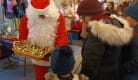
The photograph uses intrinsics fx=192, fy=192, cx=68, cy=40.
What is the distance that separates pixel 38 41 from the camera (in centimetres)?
202

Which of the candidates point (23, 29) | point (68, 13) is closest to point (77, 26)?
point (68, 13)

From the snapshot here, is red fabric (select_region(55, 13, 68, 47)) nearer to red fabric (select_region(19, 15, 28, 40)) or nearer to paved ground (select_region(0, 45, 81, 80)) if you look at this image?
red fabric (select_region(19, 15, 28, 40))

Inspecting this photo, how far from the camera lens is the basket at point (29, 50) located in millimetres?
1856

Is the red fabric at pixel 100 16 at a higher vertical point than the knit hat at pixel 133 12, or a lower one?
lower

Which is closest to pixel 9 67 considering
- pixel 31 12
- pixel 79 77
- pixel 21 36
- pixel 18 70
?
pixel 18 70

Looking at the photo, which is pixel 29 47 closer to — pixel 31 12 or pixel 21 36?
pixel 21 36

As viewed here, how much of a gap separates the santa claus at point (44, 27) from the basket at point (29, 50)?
0.07 metres

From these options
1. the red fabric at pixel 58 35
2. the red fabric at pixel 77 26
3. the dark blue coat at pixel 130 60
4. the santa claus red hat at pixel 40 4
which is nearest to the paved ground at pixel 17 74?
the red fabric at pixel 58 35

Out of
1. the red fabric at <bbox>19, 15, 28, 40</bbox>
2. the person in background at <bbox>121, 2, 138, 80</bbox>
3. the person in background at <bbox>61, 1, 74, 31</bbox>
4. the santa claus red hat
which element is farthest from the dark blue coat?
the person in background at <bbox>61, 1, 74, 31</bbox>

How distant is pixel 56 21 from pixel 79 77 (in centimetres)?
78

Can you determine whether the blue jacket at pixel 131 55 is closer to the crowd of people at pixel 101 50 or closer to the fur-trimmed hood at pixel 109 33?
the crowd of people at pixel 101 50

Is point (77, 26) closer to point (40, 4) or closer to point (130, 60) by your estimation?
point (40, 4)

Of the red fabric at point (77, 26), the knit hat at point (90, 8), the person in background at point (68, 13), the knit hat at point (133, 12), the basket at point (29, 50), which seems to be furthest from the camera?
the red fabric at point (77, 26)

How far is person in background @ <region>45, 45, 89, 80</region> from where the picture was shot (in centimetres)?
127
